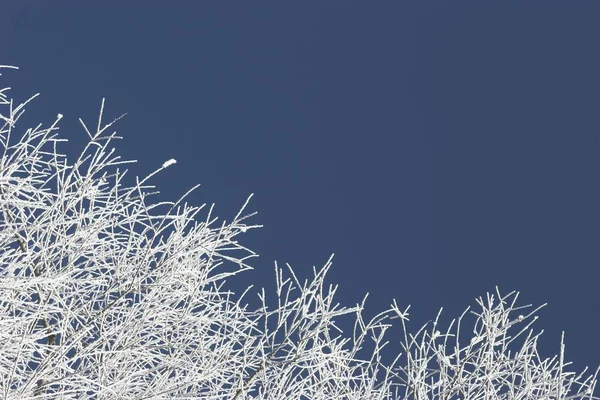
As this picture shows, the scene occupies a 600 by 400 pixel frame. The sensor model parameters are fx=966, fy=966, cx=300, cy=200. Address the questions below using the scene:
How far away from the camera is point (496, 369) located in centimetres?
714

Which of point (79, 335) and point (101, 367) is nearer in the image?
point (79, 335)

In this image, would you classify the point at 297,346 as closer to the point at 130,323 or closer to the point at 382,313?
the point at 382,313

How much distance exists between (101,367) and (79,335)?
72 centimetres

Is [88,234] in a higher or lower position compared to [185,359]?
higher

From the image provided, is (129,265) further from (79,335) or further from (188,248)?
(79,335)

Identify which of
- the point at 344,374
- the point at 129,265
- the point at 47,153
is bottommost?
the point at 344,374

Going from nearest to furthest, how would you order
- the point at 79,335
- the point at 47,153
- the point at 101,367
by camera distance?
1. the point at 79,335
2. the point at 101,367
3. the point at 47,153

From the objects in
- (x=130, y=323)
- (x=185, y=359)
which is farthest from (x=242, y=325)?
(x=130, y=323)

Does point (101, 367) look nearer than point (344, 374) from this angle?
Yes

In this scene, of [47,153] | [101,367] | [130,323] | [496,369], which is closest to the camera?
[101,367]

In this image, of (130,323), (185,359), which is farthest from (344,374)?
(130,323)

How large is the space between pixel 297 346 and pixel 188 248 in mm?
1017

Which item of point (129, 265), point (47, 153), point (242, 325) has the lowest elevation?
point (242, 325)

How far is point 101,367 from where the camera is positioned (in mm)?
5797
